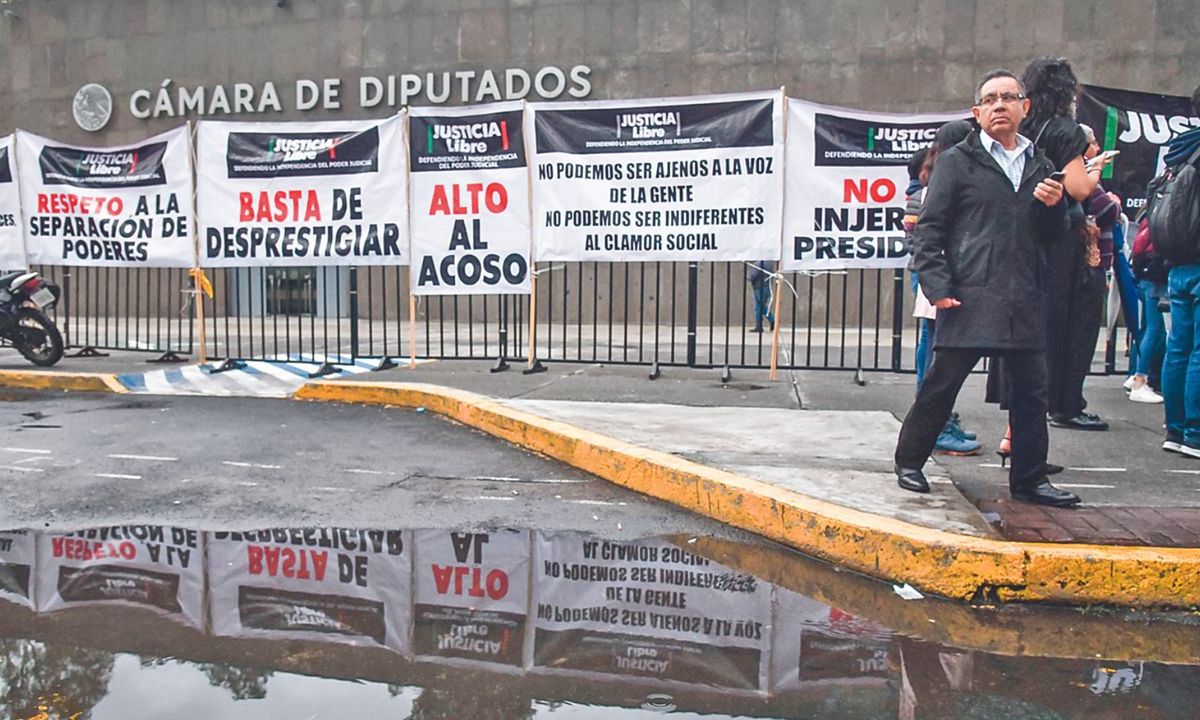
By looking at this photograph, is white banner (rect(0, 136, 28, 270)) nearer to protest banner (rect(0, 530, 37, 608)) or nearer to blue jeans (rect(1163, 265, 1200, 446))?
protest banner (rect(0, 530, 37, 608))

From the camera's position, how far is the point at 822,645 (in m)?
3.47

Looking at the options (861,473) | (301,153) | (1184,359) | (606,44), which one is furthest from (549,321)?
(606,44)

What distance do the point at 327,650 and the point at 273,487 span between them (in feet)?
7.91

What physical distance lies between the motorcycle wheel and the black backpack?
10.2 meters

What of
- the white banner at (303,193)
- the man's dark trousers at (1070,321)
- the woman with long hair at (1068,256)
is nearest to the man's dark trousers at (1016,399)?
the woman with long hair at (1068,256)

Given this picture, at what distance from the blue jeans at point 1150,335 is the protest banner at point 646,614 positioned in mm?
4817

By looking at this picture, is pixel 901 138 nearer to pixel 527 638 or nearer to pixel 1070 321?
pixel 1070 321

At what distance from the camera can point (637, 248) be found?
8875mm

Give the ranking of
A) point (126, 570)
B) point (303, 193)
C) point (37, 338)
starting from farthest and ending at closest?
point (37, 338) → point (303, 193) → point (126, 570)

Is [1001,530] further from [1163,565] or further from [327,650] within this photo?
[327,650]

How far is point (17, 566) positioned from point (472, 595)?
1969 millimetres

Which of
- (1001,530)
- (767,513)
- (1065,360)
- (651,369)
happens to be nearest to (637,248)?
(651,369)

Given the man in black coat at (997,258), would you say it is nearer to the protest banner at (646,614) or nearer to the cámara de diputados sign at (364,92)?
the protest banner at (646,614)

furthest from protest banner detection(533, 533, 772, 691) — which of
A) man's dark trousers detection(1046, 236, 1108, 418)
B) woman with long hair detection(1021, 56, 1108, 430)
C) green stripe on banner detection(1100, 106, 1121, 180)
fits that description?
green stripe on banner detection(1100, 106, 1121, 180)
